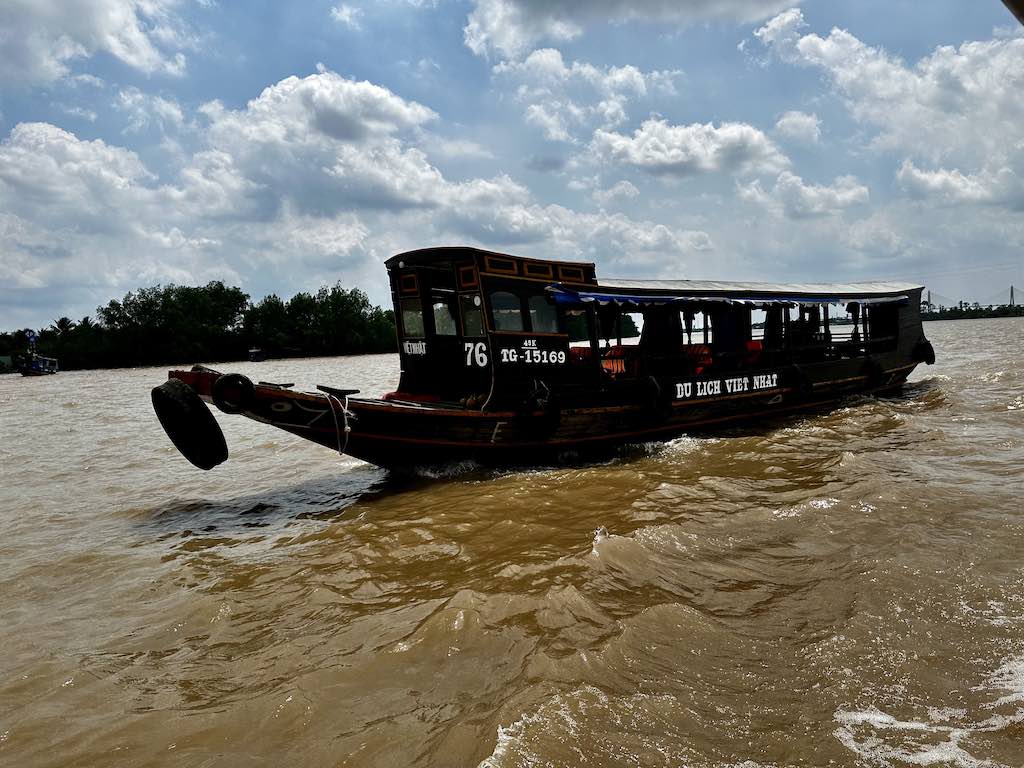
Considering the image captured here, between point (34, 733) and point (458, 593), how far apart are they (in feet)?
8.34

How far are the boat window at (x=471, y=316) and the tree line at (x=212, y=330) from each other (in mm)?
63282

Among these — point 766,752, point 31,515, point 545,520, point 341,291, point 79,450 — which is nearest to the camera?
point 766,752

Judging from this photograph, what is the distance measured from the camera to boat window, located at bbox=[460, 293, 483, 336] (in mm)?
9281

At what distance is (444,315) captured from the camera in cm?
1004

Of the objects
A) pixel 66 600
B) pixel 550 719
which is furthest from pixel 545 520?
pixel 66 600

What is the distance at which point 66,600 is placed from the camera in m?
5.34

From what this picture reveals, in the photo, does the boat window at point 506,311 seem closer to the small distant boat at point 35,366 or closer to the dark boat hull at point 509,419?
the dark boat hull at point 509,419

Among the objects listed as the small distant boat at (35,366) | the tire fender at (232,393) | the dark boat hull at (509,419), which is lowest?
the dark boat hull at (509,419)

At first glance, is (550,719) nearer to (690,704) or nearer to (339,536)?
(690,704)

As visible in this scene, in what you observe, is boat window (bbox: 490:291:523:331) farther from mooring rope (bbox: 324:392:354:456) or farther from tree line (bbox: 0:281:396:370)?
tree line (bbox: 0:281:396:370)

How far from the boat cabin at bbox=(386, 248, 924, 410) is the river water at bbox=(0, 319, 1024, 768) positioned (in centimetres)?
180

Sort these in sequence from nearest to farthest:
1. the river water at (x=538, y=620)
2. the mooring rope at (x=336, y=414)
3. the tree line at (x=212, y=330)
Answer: the river water at (x=538, y=620) < the mooring rope at (x=336, y=414) < the tree line at (x=212, y=330)

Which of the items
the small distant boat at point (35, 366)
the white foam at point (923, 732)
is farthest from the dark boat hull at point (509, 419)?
the small distant boat at point (35, 366)

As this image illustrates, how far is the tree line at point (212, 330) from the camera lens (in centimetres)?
7162
